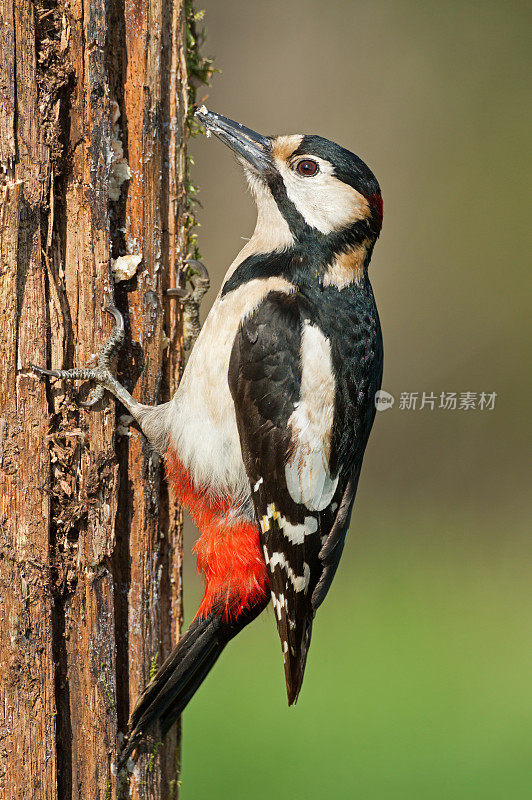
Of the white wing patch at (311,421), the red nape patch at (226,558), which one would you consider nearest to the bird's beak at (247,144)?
the white wing patch at (311,421)

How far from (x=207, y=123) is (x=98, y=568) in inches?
59.2

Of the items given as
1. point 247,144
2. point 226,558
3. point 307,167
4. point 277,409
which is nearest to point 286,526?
point 226,558

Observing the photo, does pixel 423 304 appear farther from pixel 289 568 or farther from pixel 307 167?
pixel 289 568

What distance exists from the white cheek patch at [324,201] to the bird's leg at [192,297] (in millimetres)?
406

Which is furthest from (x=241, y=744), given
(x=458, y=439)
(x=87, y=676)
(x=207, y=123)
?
(x=458, y=439)

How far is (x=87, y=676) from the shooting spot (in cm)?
229

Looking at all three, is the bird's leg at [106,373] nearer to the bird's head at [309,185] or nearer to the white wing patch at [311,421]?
the white wing patch at [311,421]

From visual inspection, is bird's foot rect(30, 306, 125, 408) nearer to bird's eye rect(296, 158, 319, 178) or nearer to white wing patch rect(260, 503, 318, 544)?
white wing patch rect(260, 503, 318, 544)

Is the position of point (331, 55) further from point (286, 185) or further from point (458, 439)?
point (286, 185)

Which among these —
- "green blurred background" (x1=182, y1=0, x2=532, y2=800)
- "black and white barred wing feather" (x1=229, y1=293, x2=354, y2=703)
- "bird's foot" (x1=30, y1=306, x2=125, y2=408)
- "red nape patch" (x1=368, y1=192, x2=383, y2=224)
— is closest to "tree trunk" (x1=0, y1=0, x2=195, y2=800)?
"bird's foot" (x1=30, y1=306, x2=125, y2=408)

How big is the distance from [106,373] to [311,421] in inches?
26.4

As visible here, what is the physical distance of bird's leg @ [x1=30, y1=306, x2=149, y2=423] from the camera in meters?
2.33

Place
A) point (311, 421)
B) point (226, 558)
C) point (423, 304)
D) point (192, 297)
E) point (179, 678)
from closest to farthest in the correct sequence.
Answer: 1. point (179, 678)
2. point (311, 421)
3. point (226, 558)
4. point (192, 297)
5. point (423, 304)

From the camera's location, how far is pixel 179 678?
2.56m
